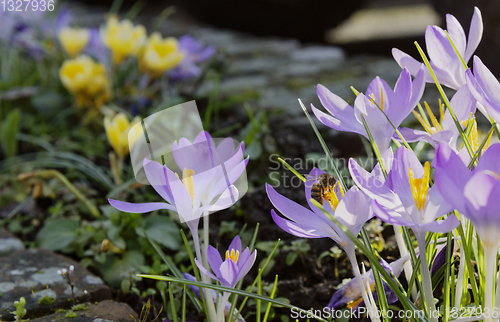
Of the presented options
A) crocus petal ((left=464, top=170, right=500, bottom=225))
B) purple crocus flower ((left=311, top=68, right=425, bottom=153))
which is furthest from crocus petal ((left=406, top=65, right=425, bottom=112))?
crocus petal ((left=464, top=170, right=500, bottom=225))

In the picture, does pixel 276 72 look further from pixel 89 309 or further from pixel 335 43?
pixel 335 43

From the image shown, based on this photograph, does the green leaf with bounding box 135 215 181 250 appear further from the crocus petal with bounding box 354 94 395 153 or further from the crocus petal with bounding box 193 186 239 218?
the crocus petal with bounding box 354 94 395 153

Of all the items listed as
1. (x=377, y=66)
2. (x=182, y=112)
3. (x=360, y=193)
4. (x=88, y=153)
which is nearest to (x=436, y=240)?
(x=360, y=193)

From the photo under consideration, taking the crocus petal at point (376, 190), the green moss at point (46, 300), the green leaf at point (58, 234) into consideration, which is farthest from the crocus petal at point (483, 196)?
the green leaf at point (58, 234)

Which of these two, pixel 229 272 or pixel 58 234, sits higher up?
pixel 229 272

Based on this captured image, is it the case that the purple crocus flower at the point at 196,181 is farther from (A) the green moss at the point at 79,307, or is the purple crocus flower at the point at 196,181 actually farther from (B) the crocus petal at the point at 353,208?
(A) the green moss at the point at 79,307

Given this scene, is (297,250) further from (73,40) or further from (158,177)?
(73,40)

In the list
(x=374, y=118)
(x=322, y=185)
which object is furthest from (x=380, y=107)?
(x=322, y=185)
